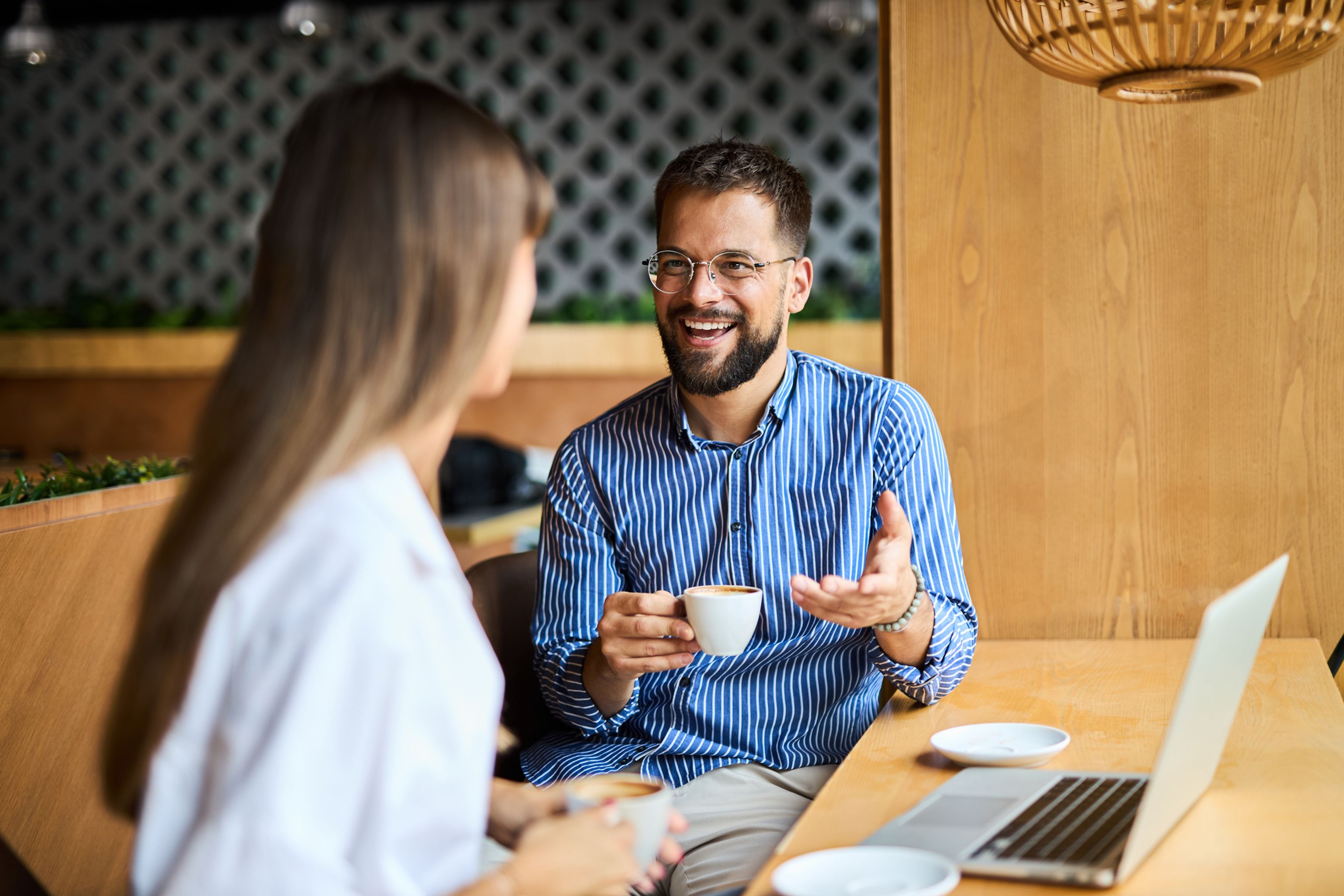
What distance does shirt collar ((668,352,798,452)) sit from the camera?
1306 millimetres

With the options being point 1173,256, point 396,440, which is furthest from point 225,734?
point 1173,256

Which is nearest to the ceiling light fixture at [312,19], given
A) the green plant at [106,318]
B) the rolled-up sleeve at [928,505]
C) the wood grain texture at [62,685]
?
the green plant at [106,318]

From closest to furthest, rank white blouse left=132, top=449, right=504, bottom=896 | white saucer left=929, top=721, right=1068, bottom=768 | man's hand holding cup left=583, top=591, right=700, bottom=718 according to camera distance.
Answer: white blouse left=132, top=449, right=504, bottom=896
white saucer left=929, top=721, right=1068, bottom=768
man's hand holding cup left=583, top=591, right=700, bottom=718

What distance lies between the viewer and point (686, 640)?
1.04 m

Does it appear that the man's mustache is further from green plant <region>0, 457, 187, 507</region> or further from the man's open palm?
green plant <region>0, 457, 187, 507</region>

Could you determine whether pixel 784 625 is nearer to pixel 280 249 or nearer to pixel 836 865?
pixel 836 865

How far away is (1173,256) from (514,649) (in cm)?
89

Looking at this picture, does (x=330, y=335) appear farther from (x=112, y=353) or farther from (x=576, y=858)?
(x=112, y=353)

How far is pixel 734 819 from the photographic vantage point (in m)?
1.16

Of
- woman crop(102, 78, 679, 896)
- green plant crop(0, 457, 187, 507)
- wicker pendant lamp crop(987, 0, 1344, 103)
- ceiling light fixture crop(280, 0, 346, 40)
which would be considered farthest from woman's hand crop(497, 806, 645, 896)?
ceiling light fixture crop(280, 0, 346, 40)

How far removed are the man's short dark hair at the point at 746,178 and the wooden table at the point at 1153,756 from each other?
55cm

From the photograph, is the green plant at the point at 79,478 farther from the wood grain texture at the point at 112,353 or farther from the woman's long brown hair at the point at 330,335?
the wood grain texture at the point at 112,353

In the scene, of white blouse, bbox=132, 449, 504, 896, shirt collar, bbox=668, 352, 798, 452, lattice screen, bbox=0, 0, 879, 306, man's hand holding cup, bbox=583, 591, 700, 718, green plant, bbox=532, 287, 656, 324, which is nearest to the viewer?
white blouse, bbox=132, 449, 504, 896

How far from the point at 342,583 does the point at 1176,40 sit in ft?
2.27
